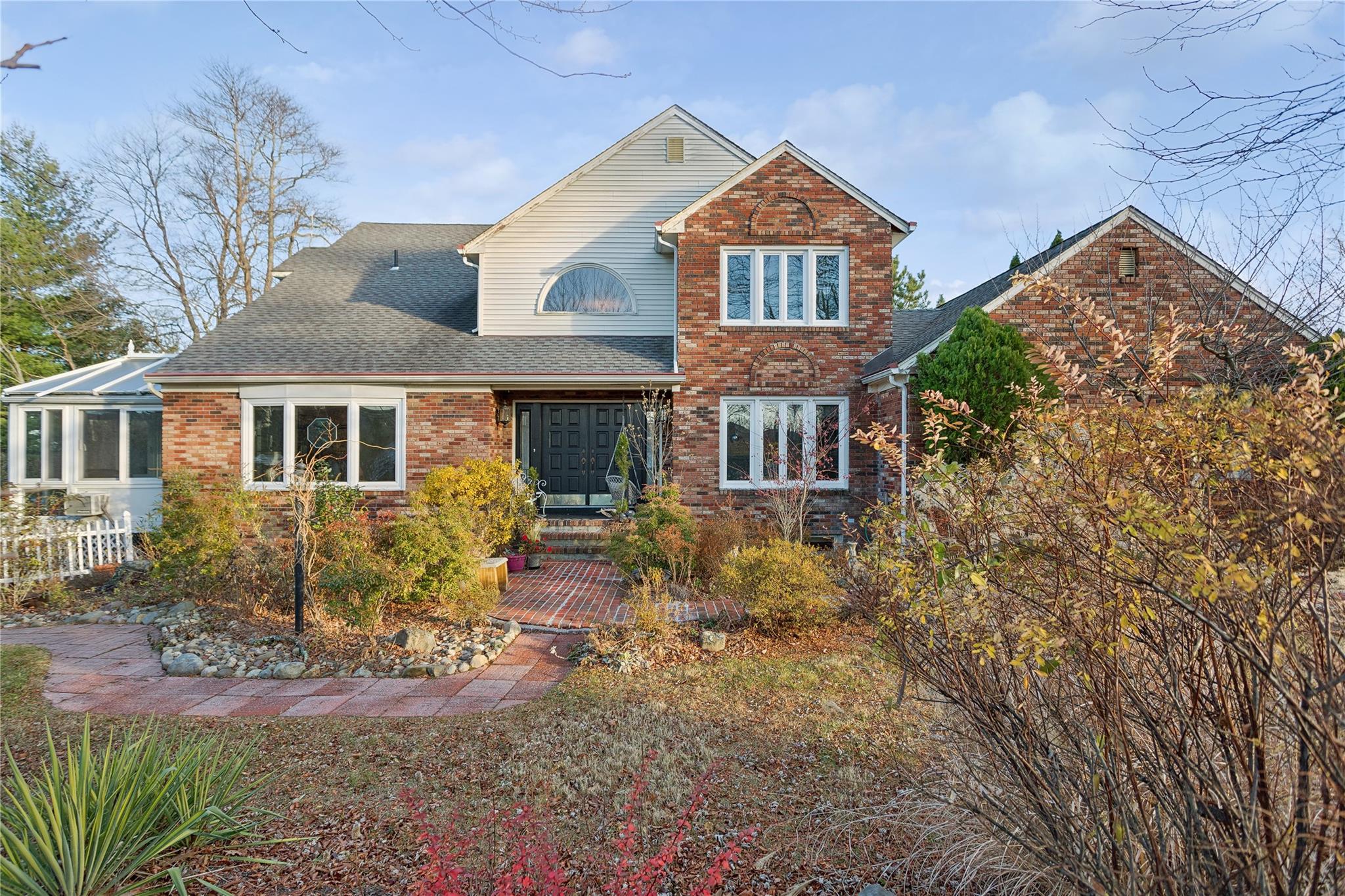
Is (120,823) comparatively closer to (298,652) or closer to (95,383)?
(298,652)

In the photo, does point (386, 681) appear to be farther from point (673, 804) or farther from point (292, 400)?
point (292, 400)

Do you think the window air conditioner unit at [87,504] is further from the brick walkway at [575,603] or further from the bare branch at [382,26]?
the bare branch at [382,26]

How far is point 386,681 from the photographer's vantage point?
5547mm

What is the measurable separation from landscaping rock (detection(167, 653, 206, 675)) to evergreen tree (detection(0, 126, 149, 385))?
54.8ft

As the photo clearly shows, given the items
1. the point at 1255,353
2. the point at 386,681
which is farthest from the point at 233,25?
the point at 1255,353

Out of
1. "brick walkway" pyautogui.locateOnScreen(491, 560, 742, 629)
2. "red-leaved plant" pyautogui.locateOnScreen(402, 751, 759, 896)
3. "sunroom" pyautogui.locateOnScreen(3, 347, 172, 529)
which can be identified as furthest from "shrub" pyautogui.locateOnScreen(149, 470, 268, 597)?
"red-leaved plant" pyautogui.locateOnScreen(402, 751, 759, 896)

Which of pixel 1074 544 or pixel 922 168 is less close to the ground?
pixel 922 168

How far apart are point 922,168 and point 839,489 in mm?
6442

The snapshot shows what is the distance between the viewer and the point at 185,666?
19.1 feet

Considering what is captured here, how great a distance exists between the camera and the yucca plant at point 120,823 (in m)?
2.41

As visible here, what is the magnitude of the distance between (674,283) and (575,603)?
7352 millimetres

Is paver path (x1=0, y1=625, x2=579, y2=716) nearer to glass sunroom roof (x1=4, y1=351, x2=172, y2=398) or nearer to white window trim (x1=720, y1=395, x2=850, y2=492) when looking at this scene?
white window trim (x1=720, y1=395, x2=850, y2=492)

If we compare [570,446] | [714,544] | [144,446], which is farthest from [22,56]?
[144,446]

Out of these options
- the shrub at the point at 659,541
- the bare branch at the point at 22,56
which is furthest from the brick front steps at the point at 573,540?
the bare branch at the point at 22,56
